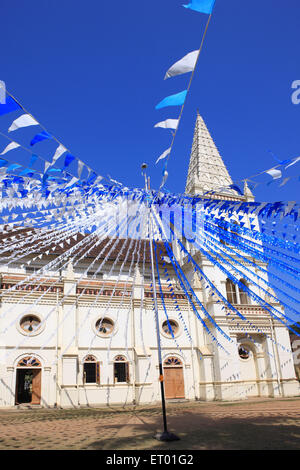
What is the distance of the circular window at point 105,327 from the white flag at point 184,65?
16935 millimetres

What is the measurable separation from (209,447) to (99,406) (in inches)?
490

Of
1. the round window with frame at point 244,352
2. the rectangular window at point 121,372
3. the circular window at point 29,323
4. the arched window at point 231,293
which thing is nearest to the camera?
the circular window at point 29,323

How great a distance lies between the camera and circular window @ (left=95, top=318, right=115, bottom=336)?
66.1 ft

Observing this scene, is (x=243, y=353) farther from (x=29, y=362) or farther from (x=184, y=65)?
(x=184, y=65)

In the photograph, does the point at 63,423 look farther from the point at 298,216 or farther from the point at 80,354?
the point at 298,216

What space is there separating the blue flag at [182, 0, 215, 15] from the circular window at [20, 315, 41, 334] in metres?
17.8

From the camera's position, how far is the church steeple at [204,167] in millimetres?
27445

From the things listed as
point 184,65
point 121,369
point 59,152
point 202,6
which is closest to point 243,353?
point 121,369

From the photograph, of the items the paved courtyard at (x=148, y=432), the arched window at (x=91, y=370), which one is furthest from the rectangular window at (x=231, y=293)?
the paved courtyard at (x=148, y=432)

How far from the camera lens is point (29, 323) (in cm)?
1892

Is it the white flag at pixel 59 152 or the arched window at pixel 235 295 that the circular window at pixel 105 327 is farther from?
the white flag at pixel 59 152

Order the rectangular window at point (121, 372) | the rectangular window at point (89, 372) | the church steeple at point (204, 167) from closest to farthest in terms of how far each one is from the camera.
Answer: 1. the rectangular window at point (89, 372)
2. the rectangular window at point (121, 372)
3. the church steeple at point (204, 167)

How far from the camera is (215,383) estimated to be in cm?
2053
